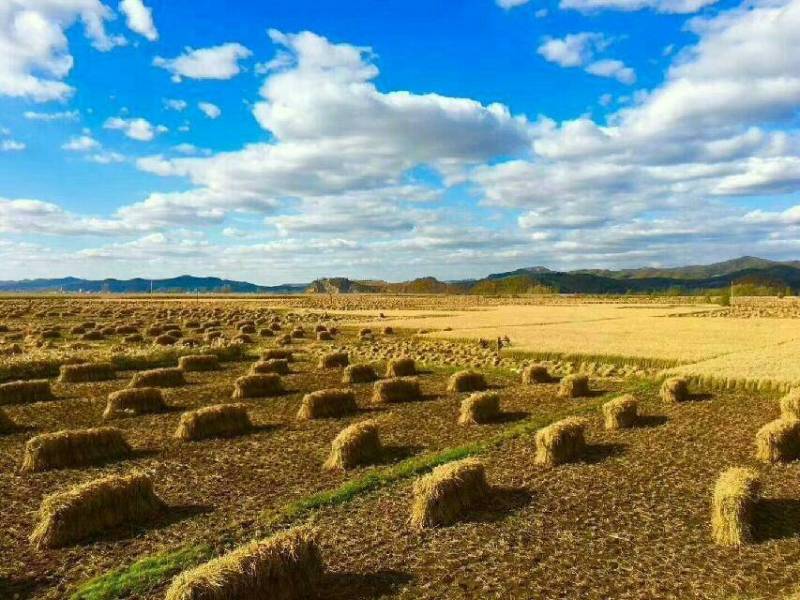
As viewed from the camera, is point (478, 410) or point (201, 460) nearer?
point (201, 460)

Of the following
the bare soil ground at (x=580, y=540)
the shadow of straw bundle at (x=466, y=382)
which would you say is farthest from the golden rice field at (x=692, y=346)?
the bare soil ground at (x=580, y=540)

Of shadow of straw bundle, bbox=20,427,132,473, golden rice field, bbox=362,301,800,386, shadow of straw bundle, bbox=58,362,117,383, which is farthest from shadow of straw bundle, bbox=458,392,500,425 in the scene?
shadow of straw bundle, bbox=58,362,117,383

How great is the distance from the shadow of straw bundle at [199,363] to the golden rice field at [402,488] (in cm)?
427

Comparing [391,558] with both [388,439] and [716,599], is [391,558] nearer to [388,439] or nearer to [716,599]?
[716,599]

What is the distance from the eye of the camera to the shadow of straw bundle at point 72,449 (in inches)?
625

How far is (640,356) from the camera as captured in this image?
3562 cm

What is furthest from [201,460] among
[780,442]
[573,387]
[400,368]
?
[400,368]

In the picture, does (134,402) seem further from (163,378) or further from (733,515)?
(733,515)

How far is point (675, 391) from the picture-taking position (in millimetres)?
24797

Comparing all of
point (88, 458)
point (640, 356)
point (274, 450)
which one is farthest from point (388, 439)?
point (640, 356)

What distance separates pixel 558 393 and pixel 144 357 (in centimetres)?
2557

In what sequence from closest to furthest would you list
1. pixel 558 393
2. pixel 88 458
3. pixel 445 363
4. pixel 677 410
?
pixel 88 458, pixel 677 410, pixel 558 393, pixel 445 363

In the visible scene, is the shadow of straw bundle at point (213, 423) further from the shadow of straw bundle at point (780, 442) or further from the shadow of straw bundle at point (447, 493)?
the shadow of straw bundle at point (780, 442)

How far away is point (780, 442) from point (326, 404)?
49.1ft
